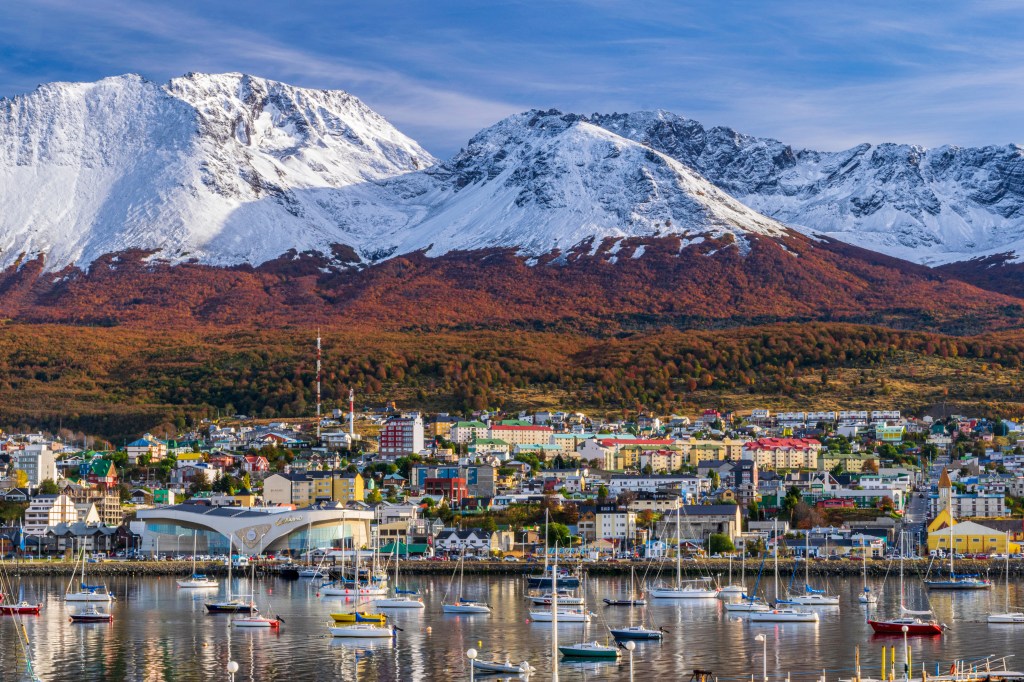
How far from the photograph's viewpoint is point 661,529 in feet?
262

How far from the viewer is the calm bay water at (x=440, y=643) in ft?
136

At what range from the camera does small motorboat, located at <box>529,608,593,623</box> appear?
51.5m

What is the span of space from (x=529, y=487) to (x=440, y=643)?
143ft

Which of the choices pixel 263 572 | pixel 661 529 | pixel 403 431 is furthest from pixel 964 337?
pixel 263 572

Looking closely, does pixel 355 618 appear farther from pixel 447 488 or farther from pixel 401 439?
pixel 401 439

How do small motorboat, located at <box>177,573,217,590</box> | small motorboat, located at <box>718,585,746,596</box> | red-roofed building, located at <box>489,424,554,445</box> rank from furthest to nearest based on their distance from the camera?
red-roofed building, located at <box>489,424,554,445</box>
small motorboat, located at <box>177,573,217,590</box>
small motorboat, located at <box>718,585,746,596</box>

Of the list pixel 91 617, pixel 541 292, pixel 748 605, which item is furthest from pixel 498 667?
pixel 541 292

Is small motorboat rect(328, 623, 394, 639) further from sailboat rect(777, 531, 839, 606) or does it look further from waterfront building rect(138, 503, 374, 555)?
waterfront building rect(138, 503, 374, 555)

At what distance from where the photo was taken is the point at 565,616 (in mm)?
51906

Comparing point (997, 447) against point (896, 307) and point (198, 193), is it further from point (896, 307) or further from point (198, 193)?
point (198, 193)

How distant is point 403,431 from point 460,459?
17.0 feet

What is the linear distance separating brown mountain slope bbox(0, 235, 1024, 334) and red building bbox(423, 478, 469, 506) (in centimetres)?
6191

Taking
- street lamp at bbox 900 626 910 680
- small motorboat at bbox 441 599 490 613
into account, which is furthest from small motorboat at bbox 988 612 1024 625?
small motorboat at bbox 441 599 490 613

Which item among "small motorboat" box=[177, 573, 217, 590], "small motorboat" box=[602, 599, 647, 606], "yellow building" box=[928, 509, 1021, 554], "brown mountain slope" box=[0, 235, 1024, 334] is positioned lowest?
"small motorboat" box=[602, 599, 647, 606]
